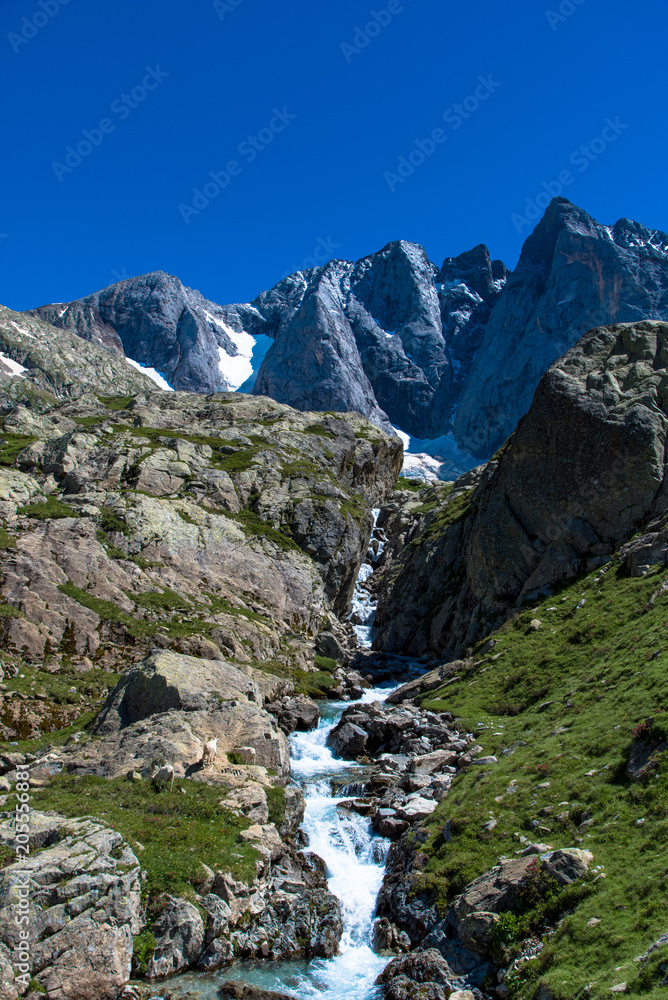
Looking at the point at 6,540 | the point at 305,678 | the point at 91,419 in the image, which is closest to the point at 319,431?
the point at 91,419

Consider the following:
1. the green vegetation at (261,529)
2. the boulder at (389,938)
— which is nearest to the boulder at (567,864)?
the boulder at (389,938)

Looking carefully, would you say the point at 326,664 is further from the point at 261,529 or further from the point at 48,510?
the point at 48,510

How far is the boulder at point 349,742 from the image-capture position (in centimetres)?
3641

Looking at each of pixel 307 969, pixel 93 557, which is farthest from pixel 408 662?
pixel 307 969

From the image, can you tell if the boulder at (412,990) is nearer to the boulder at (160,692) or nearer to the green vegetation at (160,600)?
the boulder at (160,692)

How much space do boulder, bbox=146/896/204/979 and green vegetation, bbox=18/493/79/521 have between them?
112 ft

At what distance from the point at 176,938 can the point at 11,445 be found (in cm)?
6837

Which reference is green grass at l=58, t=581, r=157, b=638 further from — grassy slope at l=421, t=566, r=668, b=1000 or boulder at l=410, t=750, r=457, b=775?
grassy slope at l=421, t=566, r=668, b=1000

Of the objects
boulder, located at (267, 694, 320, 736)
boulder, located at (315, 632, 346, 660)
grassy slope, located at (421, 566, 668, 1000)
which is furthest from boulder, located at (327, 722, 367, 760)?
boulder, located at (315, 632, 346, 660)

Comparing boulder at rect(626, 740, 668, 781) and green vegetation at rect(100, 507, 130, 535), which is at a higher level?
green vegetation at rect(100, 507, 130, 535)

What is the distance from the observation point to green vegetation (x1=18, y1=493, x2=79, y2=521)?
147 ft

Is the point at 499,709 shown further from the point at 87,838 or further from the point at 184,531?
the point at 184,531

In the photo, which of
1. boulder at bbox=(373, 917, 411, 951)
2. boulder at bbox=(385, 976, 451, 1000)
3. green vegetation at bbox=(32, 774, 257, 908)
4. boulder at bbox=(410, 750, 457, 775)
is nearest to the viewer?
boulder at bbox=(385, 976, 451, 1000)

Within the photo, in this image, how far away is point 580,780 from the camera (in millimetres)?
21078
